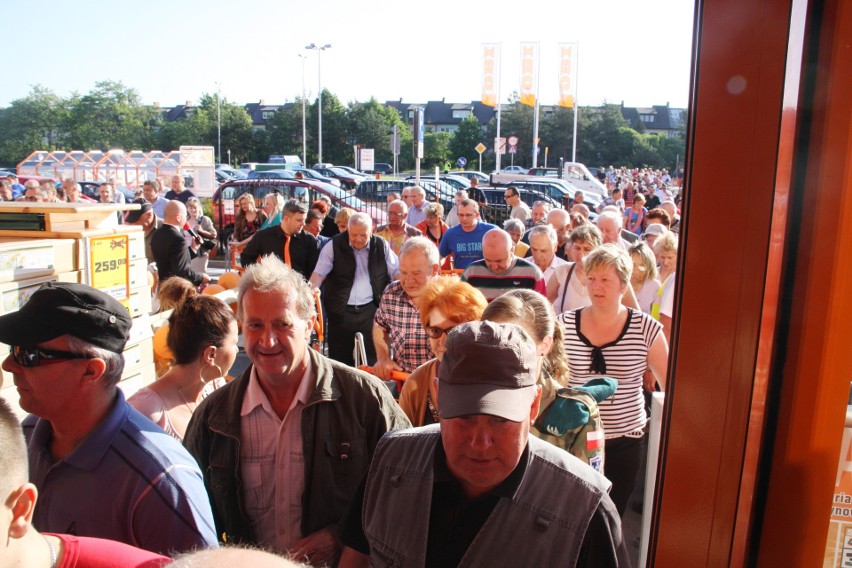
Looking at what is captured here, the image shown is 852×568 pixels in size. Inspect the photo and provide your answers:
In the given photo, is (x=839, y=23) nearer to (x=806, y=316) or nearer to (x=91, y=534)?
(x=806, y=316)

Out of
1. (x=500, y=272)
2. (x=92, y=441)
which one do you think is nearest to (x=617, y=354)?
(x=500, y=272)

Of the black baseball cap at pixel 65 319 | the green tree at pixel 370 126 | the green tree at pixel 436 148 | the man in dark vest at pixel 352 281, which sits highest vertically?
the green tree at pixel 370 126

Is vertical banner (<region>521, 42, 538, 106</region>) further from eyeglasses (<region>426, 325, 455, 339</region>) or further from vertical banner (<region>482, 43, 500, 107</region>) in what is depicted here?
eyeglasses (<region>426, 325, 455, 339</region>)

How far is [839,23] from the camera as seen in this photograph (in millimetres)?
1095

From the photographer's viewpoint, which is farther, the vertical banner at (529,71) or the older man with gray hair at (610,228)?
the vertical banner at (529,71)

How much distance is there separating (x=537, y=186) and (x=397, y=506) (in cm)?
2520

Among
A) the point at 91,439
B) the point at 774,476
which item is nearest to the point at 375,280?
the point at 91,439

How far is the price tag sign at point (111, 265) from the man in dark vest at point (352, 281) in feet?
7.47

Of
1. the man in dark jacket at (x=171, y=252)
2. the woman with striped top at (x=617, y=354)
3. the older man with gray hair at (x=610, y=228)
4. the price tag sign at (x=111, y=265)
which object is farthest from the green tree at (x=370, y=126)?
the woman with striped top at (x=617, y=354)

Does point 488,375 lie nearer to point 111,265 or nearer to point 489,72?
point 111,265

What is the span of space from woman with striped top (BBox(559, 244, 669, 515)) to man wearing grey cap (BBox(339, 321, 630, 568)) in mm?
1835

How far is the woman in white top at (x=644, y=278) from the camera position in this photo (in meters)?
5.55

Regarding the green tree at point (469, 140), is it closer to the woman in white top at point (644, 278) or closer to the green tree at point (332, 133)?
the green tree at point (332, 133)

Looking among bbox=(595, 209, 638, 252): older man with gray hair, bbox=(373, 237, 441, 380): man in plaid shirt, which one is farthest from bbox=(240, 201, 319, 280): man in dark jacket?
bbox=(595, 209, 638, 252): older man with gray hair
